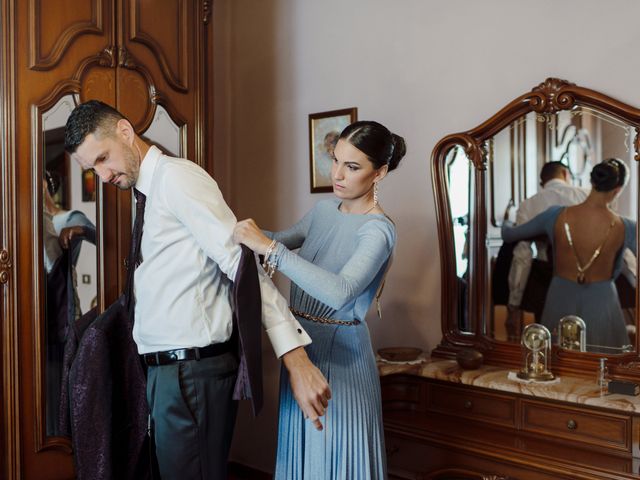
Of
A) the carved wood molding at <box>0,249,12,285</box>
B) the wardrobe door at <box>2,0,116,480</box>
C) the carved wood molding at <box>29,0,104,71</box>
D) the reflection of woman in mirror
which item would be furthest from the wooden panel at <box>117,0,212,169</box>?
the reflection of woman in mirror

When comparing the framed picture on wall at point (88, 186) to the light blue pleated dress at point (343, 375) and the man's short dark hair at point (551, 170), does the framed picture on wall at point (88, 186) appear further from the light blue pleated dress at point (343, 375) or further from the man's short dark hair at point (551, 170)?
the man's short dark hair at point (551, 170)

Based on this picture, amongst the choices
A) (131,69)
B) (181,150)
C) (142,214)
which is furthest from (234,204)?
(142,214)

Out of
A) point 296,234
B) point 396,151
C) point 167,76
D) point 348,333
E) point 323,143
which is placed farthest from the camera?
point 323,143

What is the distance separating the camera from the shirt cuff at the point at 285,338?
1790 mm

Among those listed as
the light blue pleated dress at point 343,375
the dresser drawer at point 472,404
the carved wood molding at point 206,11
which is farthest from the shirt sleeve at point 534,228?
the carved wood molding at point 206,11

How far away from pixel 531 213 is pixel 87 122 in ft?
5.90

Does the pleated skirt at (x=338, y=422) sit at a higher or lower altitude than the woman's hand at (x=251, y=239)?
lower

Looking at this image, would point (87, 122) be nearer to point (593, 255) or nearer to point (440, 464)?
point (440, 464)

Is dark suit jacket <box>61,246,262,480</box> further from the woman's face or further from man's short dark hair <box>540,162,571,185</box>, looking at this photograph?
man's short dark hair <box>540,162,571,185</box>

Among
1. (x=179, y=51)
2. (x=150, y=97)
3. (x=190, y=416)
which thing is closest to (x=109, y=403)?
(x=190, y=416)

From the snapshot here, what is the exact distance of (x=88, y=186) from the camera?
2.48 meters

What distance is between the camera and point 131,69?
261 centimetres

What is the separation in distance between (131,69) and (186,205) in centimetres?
107

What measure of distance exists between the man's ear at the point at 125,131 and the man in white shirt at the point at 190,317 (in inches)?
0.4
